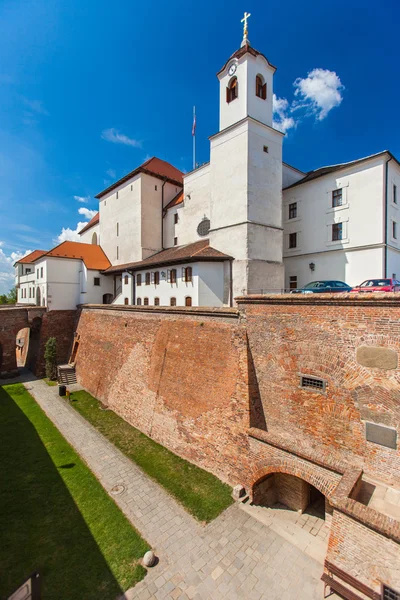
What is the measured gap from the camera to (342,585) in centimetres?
628

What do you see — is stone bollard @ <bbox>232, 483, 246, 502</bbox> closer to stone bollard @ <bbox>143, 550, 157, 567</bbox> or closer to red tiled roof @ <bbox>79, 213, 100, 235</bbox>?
stone bollard @ <bbox>143, 550, 157, 567</bbox>

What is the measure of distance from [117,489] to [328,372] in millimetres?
8497

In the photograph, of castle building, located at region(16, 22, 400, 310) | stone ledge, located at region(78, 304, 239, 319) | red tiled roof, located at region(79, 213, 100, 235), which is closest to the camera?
stone ledge, located at region(78, 304, 239, 319)

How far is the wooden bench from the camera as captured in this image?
5.93 m

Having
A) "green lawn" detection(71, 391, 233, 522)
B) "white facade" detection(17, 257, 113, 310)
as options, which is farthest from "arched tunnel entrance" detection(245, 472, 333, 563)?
"white facade" detection(17, 257, 113, 310)

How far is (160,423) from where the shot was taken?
43.1 feet

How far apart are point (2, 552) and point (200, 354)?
8.35 metres

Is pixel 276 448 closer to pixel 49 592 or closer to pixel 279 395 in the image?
pixel 279 395

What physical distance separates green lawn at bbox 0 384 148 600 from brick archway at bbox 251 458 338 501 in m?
4.13

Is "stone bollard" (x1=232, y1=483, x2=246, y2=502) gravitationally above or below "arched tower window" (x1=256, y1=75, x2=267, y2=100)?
below

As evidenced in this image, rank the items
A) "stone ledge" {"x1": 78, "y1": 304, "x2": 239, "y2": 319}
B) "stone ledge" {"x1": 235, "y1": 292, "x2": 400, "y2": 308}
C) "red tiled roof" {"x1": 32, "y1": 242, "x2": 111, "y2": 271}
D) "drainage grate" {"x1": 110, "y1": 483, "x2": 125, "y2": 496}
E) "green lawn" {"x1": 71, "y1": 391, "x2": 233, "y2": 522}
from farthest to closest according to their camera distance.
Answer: "red tiled roof" {"x1": 32, "y1": 242, "x2": 111, "y2": 271}
"stone ledge" {"x1": 78, "y1": 304, "x2": 239, "y2": 319}
"drainage grate" {"x1": 110, "y1": 483, "x2": 125, "y2": 496}
"green lawn" {"x1": 71, "y1": 391, "x2": 233, "y2": 522}
"stone ledge" {"x1": 235, "y1": 292, "x2": 400, "y2": 308}

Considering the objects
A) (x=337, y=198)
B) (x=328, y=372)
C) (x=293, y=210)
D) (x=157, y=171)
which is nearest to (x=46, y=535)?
(x=328, y=372)

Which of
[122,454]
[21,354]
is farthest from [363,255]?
[21,354]

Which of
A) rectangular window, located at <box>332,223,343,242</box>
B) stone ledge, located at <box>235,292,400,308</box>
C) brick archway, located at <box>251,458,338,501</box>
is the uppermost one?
rectangular window, located at <box>332,223,343,242</box>
